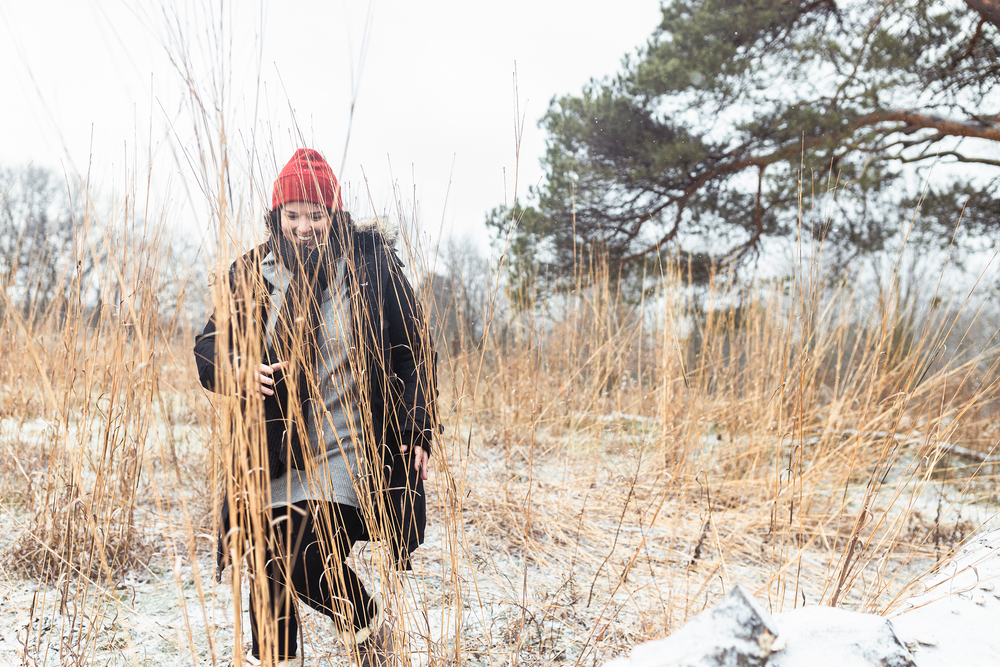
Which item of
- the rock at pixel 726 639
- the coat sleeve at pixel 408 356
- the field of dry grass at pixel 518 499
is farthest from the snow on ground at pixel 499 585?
the rock at pixel 726 639

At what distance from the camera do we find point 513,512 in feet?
7.16

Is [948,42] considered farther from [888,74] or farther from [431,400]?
[431,400]

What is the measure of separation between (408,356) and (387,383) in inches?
7.9

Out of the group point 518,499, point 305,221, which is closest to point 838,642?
point 305,221

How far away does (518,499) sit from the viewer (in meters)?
2.21

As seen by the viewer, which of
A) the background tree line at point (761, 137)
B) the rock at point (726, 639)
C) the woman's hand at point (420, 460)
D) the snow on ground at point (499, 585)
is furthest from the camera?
the background tree line at point (761, 137)

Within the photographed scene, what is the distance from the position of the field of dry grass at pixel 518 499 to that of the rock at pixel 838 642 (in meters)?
0.22

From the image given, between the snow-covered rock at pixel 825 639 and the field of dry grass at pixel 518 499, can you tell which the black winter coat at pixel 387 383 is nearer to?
the field of dry grass at pixel 518 499

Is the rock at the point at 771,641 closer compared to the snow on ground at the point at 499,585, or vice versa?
the rock at the point at 771,641

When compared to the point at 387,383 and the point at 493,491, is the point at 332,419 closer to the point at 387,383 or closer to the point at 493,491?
the point at 387,383

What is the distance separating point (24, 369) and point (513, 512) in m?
2.40

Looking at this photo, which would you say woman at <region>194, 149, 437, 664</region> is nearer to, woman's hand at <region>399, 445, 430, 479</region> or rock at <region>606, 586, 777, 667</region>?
woman's hand at <region>399, 445, 430, 479</region>

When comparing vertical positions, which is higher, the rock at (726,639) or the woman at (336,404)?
the woman at (336,404)

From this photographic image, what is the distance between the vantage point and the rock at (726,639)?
2.39ft
